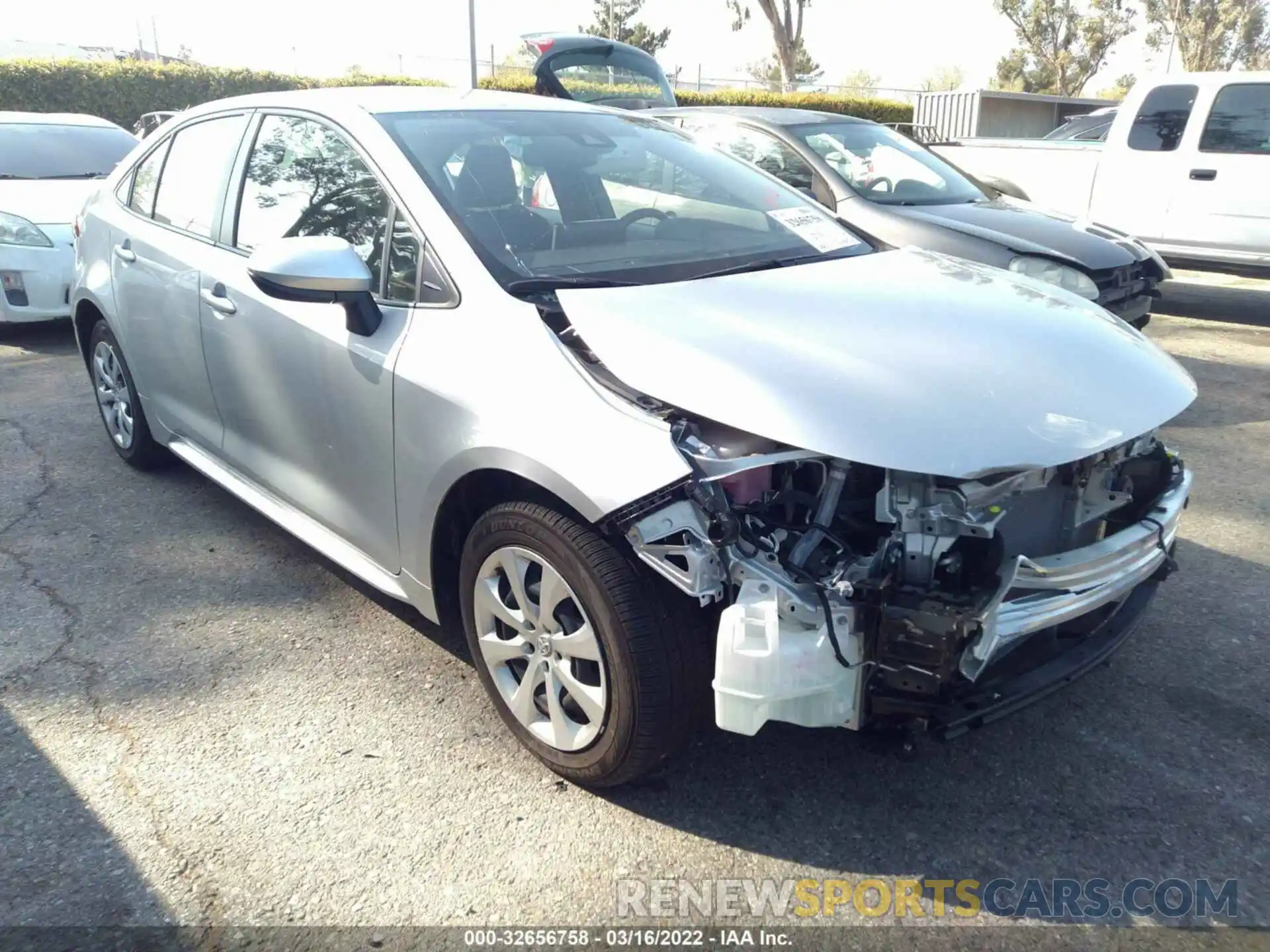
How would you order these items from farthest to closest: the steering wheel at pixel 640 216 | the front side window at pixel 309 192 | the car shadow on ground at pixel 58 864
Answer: the steering wheel at pixel 640 216, the front side window at pixel 309 192, the car shadow on ground at pixel 58 864

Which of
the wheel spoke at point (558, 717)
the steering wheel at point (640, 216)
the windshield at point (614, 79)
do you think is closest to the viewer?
the wheel spoke at point (558, 717)

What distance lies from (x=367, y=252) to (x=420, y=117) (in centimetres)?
55

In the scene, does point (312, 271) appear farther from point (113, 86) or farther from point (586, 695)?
point (113, 86)

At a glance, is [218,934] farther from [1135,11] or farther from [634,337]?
[1135,11]

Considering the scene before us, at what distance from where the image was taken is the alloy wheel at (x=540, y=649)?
247cm

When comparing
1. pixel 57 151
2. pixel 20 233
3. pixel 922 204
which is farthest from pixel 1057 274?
pixel 57 151

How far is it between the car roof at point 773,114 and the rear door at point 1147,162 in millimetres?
2642

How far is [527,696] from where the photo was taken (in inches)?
105

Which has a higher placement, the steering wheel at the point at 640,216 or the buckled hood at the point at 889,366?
the steering wheel at the point at 640,216

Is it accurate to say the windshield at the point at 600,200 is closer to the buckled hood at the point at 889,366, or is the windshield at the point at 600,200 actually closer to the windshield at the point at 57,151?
the buckled hood at the point at 889,366

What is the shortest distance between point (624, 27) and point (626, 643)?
50274 millimetres

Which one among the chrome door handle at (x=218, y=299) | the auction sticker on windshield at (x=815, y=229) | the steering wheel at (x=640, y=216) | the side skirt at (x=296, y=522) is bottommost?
the side skirt at (x=296, y=522)

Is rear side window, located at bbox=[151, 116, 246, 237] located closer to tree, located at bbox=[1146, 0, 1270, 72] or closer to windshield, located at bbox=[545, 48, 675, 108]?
windshield, located at bbox=[545, 48, 675, 108]

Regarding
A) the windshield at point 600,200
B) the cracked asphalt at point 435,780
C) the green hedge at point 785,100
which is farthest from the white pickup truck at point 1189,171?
the green hedge at point 785,100
